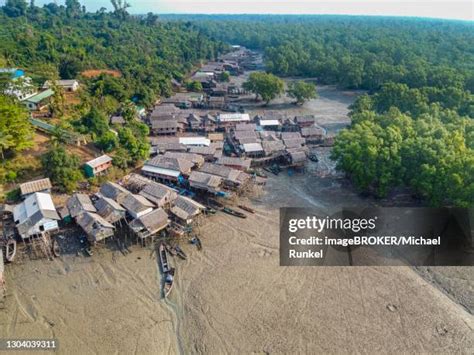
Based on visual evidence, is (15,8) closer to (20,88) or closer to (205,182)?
(20,88)

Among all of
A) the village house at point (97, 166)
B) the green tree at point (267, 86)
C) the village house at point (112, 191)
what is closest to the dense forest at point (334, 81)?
the green tree at point (267, 86)

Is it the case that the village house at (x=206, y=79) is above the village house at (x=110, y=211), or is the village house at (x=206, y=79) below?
above

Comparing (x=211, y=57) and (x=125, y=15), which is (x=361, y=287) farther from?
(x=125, y=15)

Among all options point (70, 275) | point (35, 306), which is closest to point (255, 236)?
point (70, 275)

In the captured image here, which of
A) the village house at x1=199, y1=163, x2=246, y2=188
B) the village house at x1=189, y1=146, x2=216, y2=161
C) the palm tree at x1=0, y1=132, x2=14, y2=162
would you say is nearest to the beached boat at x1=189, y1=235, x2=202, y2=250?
the village house at x1=199, y1=163, x2=246, y2=188

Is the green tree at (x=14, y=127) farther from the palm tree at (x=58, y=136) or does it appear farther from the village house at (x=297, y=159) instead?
the village house at (x=297, y=159)
